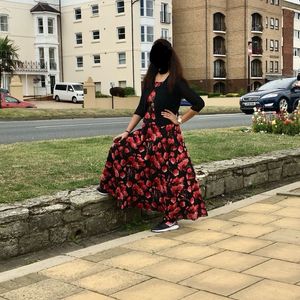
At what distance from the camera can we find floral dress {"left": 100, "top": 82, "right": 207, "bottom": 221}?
502 cm

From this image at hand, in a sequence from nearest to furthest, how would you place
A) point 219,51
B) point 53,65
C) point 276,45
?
1. point 53,65
2. point 219,51
3. point 276,45

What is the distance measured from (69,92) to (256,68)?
91.5 feet

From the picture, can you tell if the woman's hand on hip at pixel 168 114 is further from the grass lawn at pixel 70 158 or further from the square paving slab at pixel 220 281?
the square paving slab at pixel 220 281

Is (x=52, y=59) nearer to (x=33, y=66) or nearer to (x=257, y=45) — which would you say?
(x=33, y=66)

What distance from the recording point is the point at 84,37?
59.6 m

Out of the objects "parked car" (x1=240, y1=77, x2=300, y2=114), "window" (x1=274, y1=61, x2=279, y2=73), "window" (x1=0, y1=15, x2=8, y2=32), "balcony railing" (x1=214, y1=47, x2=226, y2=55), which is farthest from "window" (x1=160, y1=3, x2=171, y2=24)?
"parked car" (x1=240, y1=77, x2=300, y2=114)

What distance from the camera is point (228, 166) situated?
661 centimetres

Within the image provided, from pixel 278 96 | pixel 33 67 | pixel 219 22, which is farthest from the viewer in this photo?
pixel 219 22

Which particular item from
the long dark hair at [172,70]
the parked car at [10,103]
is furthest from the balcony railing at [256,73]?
the long dark hair at [172,70]

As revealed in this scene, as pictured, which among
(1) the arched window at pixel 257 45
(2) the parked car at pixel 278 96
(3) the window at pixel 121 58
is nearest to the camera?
(2) the parked car at pixel 278 96

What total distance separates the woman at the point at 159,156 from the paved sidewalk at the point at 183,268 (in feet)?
0.99

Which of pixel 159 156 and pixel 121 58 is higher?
pixel 121 58

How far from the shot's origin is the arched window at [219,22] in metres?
64.9

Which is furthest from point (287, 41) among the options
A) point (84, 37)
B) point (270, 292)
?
point (270, 292)
